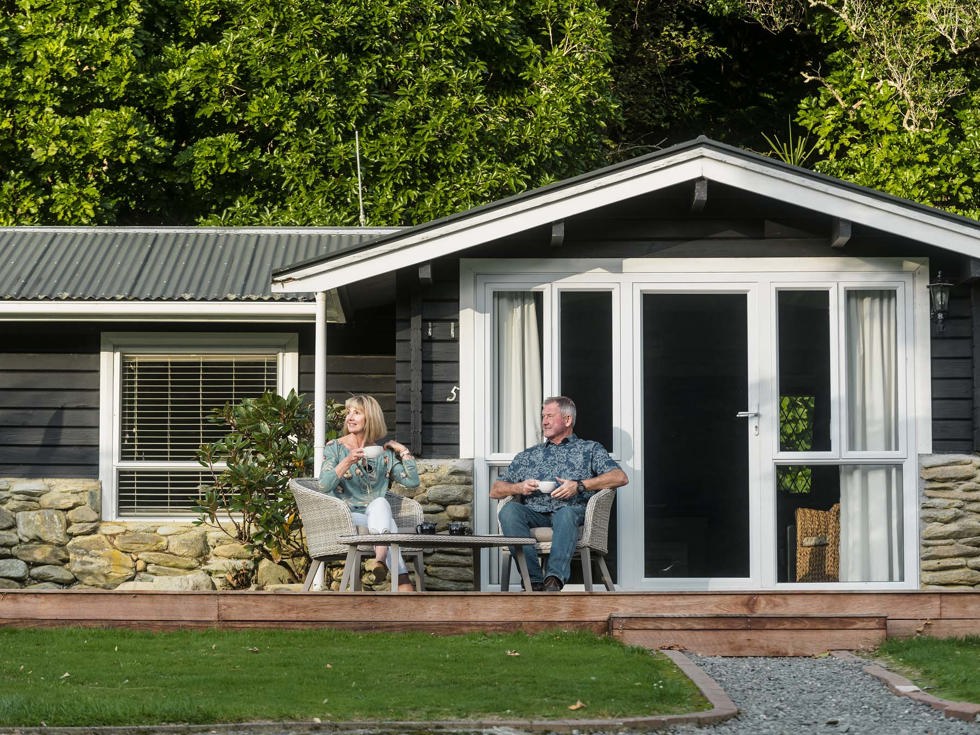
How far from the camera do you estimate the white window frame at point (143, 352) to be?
10203 millimetres

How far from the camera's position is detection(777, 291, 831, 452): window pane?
913cm

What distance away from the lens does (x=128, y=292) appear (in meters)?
9.77

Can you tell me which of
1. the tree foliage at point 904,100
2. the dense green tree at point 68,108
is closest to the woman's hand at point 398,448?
the dense green tree at point 68,108

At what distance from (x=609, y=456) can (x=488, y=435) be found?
907mm

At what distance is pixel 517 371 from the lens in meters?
9.30

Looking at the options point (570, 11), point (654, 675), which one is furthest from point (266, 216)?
→ point (654, 675)

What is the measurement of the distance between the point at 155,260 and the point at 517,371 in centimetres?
303

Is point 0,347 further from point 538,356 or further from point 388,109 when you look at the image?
point 388,109

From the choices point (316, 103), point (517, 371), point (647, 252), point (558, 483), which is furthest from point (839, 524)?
point (316, 103)

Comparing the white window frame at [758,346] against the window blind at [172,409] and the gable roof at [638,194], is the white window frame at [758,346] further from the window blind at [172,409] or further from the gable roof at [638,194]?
the window blind at [172,409]

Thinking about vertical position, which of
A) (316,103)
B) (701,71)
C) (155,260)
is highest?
(701,71)

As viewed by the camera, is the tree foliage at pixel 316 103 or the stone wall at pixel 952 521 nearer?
the stone wall at pixel 952 521

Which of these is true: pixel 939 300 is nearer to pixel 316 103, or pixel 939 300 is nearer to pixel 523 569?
pixel 523 569

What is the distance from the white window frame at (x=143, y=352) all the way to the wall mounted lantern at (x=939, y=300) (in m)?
4.25
